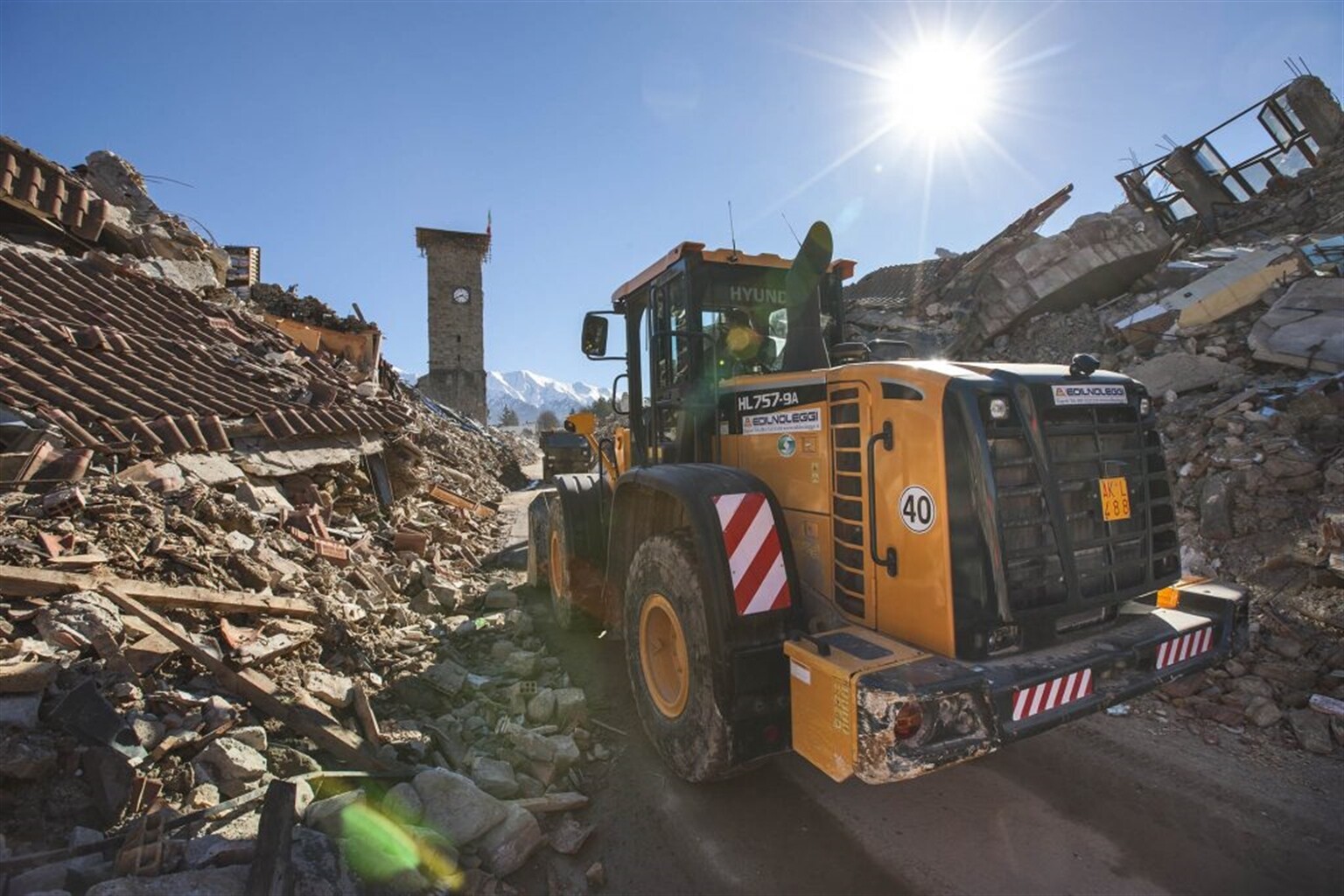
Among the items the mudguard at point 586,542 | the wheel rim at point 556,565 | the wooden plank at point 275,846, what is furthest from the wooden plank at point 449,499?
the wooden plank at point 275,846

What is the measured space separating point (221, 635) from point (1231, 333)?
11.2m

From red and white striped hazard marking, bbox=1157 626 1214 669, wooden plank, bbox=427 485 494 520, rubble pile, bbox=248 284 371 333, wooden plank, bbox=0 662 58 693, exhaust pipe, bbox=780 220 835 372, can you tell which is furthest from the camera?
rubble pile, bbox=248 284 371 333

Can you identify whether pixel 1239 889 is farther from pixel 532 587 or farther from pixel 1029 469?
pixel 532 587

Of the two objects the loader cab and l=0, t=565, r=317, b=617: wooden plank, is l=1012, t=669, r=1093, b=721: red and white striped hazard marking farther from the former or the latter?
l=0, t=565, r=317, b=617: wooden plank

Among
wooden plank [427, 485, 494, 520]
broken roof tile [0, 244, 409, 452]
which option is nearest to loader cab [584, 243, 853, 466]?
broken roof tile [0, 244, 409, 452]

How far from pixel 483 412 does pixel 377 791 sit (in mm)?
31849

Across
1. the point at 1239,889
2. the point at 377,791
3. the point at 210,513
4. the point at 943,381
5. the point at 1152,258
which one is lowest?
the point at 1239,889

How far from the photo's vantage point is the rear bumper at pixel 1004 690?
221 centimetres

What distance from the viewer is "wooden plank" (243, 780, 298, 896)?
7.00 ft

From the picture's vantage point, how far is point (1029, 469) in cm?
264

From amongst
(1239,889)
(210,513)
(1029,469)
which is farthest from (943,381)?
(210,513)

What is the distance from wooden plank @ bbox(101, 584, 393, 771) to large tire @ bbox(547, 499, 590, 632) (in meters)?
2.11

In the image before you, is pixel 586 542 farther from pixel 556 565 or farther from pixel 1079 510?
pixel 1079 510

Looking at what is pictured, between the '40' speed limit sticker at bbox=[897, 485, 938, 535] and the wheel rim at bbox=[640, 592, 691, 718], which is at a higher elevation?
the '40' speed limit sticker at bbox=[897, 485, 938, 535]
